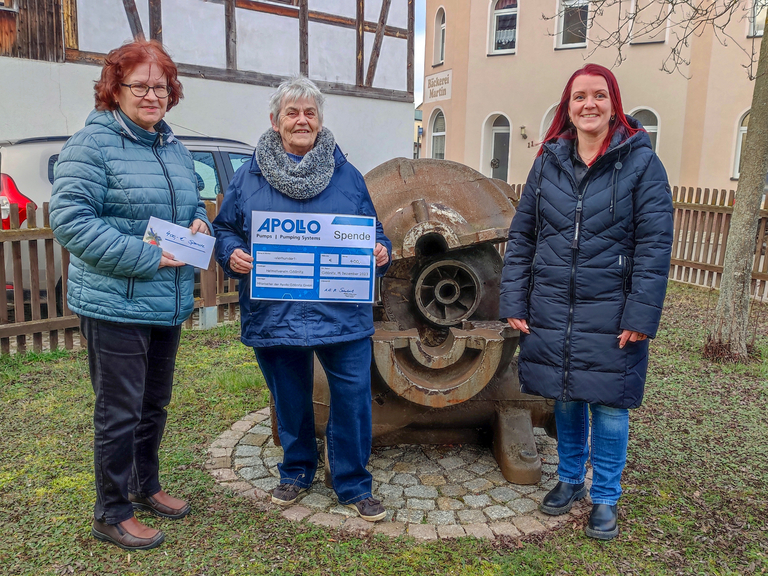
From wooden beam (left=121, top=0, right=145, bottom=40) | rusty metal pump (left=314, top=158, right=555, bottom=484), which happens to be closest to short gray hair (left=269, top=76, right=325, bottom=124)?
rusty metal pump (left=314, top=158, right=555, bottom=484)

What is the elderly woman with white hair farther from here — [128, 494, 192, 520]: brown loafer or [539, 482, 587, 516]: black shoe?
[539, 482, 587, 516]: black shoe

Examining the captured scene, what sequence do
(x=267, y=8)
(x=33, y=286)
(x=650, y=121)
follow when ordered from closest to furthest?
→ (x=33, y=286) < (x=267, y=8) < (x=650, y=121)

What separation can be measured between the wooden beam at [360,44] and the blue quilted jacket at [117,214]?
10838 millimetres

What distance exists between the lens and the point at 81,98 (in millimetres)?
9969

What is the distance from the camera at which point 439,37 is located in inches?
849

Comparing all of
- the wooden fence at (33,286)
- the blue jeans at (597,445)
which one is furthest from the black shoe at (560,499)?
the wooden fence at (33,286)

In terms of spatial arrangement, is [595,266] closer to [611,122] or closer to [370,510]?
[611,122]

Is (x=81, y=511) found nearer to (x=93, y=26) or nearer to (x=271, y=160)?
(x=271, y=160)

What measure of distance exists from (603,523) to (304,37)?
11.1m

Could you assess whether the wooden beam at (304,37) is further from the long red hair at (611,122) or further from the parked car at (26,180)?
the long red hair at (611,122)

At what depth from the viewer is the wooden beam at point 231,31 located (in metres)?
11.2

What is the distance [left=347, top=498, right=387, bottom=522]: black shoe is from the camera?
2.99 meters

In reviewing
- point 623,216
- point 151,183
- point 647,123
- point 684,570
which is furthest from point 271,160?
point 647,123

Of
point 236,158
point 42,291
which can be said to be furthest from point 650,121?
point 42,291
